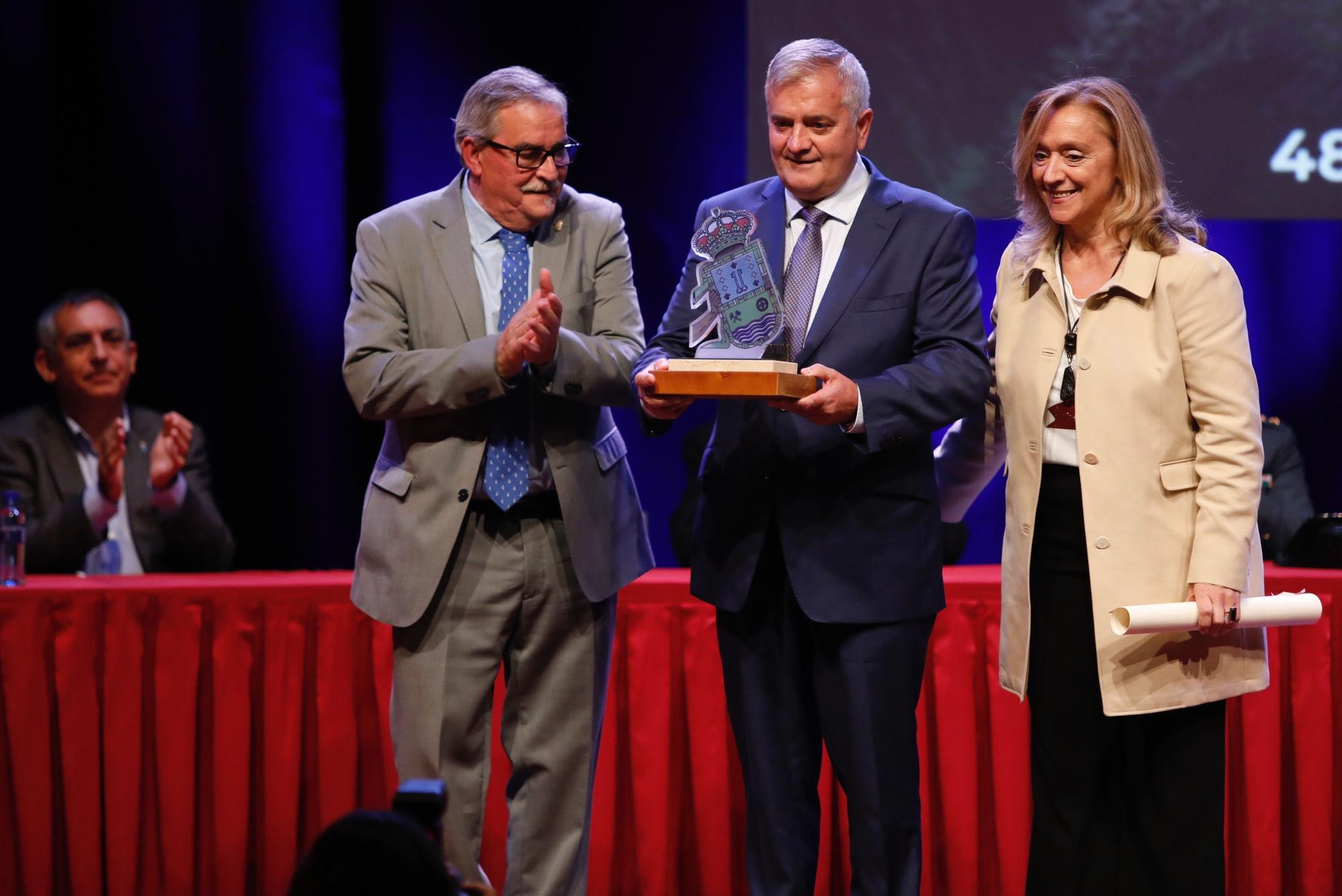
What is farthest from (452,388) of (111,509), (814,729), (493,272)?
(111,509)

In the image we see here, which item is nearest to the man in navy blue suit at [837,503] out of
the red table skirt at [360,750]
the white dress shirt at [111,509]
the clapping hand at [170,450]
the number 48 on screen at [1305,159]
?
the red table skirt at [360,750]

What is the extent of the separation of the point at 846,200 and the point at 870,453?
47 centimetres

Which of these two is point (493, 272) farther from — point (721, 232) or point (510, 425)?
point (721, 232)

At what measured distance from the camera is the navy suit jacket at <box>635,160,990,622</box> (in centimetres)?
229

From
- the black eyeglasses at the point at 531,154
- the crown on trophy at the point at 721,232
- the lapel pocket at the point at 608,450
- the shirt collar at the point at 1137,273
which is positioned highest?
the black eyeglasses at the point at 531,154

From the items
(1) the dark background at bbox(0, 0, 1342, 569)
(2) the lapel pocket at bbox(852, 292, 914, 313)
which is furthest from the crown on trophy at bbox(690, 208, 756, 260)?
(1) the dark background at bbox(0, 0, 1342, 569)

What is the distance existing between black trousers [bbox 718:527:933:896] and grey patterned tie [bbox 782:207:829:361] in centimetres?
36

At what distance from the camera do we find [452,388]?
2432 millimetres

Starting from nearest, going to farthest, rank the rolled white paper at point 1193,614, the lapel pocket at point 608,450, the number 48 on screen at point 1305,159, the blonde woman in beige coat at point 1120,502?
the rolled white paper at point 1193,614 → the blonde woman in beige coat at point 1120,502 → the lapel pocket at point 608,450 → the number 48 on screen at point 1305,159

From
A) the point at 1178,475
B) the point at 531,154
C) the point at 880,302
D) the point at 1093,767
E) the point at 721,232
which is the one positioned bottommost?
the point at 1093,767

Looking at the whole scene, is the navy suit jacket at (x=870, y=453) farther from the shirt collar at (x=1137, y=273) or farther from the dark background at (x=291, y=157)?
the dark background at (x=291, y=157)

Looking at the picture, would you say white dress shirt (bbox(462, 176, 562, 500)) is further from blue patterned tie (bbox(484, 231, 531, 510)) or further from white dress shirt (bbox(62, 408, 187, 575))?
white dress shirt (bbox(62, 408, 187, 575))

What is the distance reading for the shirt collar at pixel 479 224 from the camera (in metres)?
2.63

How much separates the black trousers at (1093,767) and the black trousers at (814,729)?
22 cm
